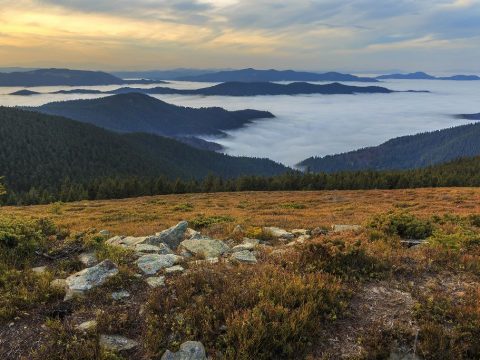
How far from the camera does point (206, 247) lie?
10.7 meters

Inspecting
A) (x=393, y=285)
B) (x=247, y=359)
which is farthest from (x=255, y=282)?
(x=393, y=285)

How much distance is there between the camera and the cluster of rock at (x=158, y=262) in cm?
608

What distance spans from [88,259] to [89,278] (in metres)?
1.60

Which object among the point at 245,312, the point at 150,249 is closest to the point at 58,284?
the point at 150,249

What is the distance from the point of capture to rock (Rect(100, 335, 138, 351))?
5982 millimetres

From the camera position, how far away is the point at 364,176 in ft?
288

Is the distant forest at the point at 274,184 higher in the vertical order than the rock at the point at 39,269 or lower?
lower

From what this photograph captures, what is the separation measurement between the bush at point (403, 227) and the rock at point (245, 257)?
5600 mm

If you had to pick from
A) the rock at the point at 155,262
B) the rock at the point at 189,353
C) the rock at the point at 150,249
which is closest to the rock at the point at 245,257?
the rock at the point at 155,262

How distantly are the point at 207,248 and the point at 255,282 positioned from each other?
3.58 metres

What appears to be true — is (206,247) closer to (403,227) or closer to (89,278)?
(89,278)

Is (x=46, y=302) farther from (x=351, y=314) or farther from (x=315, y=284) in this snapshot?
(x=351, y=314)

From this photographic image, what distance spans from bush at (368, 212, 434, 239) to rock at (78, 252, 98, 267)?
30.4 feet

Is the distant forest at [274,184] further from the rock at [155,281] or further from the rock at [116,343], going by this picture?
the rock at [116,343]
